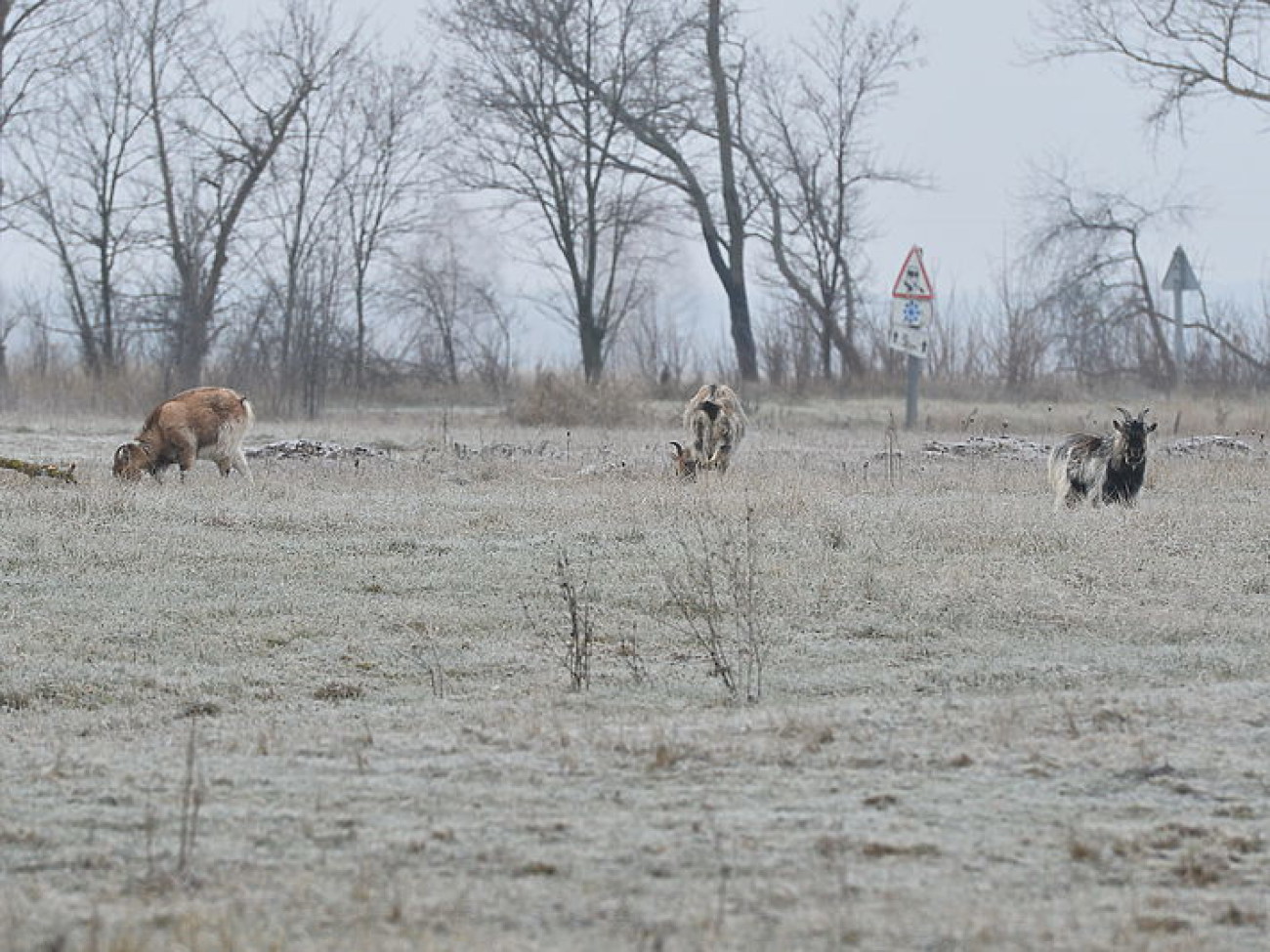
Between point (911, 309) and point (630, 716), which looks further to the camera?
point (911, 309)

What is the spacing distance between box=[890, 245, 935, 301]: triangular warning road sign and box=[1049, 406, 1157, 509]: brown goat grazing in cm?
1023

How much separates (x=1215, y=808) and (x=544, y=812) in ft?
7.26

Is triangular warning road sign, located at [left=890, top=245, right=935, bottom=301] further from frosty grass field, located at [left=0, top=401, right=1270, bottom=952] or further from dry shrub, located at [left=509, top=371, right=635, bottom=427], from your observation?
frosty grass field, located at [left=0, top=401, right=1270, bottom=952]

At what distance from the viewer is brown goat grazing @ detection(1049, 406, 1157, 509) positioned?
13469mm

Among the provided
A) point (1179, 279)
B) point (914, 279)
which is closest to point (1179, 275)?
point (1179, 279)

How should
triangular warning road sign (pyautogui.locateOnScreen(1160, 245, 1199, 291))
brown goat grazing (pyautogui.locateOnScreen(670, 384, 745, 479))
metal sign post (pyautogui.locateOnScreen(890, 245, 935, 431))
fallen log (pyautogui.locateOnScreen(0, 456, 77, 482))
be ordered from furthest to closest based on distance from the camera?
1. triangular warning road sign (pyautogui.locateOnScreen(1160, 245, 1199, 291))
2. metal sign post (pyautogui.locateOnScreen(890, 245, 935, 431))
3. brown goat grazing (pyautogui.locateOnScreen(670, 384, 745, 479))
4. fallen log (pyautogui.locateOnScreen(0, 456, 77, 482))

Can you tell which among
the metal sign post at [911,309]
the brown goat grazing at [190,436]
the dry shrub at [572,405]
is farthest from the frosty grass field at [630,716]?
the dry shrub at [572,405]

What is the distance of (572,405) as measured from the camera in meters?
25.8

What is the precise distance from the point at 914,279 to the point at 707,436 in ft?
30.6

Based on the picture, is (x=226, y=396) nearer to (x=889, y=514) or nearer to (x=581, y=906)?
(x=889, y=514)

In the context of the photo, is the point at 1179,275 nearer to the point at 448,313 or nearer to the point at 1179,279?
the point at 1179,279

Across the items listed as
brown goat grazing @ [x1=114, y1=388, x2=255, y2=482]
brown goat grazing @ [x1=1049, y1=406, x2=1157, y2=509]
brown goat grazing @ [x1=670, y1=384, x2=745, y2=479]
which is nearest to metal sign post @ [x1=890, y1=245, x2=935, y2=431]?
brown goat grazing @ [x1=670, y1=384, x2=745, y2=479]

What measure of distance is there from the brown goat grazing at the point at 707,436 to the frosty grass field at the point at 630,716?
75cm

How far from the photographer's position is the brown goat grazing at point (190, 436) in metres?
15.6
